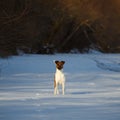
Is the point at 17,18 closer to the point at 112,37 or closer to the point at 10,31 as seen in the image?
the point at 10,31

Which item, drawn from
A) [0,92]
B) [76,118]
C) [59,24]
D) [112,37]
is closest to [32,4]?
[0,92]

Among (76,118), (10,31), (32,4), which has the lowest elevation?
(76,118)

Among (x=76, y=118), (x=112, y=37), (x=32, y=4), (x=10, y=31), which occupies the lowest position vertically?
(x=76, y=118)

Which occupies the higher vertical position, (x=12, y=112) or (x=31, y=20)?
(x=31, y=20)

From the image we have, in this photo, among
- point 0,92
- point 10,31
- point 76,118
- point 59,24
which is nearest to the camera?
point 76,118

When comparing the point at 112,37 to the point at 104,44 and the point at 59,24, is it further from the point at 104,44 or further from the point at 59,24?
the point at 59,24

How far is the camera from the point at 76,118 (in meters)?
10.6

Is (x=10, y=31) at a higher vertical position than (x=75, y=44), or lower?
lower

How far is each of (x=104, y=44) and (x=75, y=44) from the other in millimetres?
3752

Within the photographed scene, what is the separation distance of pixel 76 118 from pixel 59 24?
4686cm

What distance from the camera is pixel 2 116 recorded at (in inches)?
428

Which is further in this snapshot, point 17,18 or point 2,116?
point 17,18

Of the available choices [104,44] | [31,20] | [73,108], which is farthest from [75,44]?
[73,108]

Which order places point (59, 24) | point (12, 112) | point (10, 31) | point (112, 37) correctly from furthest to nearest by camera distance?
1. point (112, 37)
2. point (59, 24)
3. point (10, 31)
4. point (12, 112)
